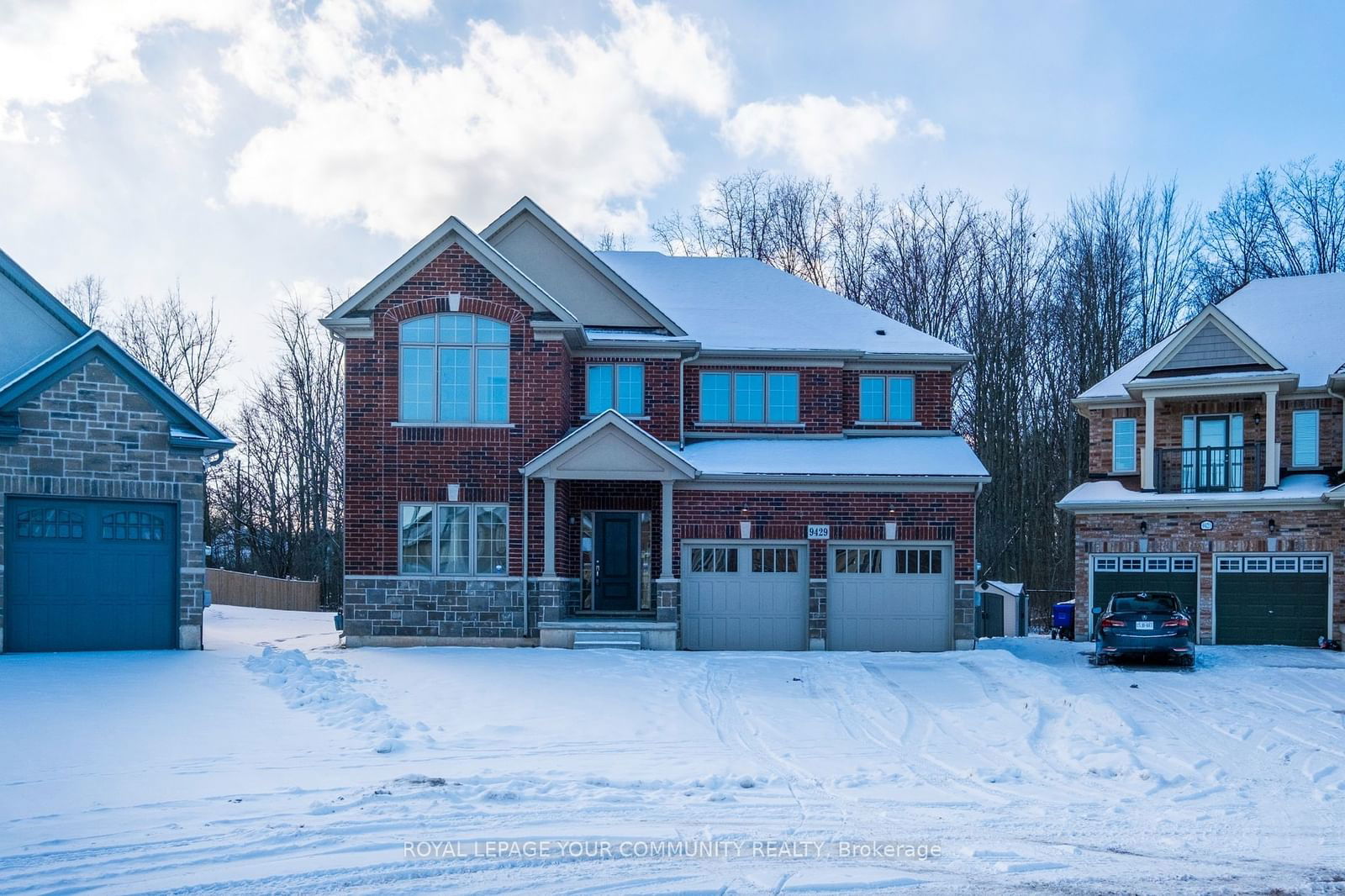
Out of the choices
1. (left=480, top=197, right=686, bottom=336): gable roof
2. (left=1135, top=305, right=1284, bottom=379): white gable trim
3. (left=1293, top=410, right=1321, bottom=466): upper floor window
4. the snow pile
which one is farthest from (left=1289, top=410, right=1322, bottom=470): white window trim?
the snow pile

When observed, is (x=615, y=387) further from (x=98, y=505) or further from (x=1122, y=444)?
(x=1122, y=444)

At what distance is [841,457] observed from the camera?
2084 centimetres

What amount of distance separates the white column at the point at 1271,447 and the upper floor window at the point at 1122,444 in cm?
287

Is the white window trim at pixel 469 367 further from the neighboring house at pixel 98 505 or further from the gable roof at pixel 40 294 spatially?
the gable roof at pixel 40 294

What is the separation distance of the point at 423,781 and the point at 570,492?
1214 cm

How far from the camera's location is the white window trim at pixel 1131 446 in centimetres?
2616

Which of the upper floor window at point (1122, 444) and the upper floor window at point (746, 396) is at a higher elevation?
the upper floor window at point (746, 396)

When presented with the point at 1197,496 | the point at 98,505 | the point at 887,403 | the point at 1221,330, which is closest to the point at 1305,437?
the point at 1197,496

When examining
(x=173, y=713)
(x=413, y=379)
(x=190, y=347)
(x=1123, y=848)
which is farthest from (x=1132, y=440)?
(x=190, y=347)

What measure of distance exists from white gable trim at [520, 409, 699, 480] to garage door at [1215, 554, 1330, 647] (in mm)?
13123

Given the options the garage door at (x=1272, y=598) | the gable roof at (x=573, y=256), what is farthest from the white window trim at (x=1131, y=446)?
the gable roof at (x=573, y=256)

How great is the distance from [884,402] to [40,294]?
51.3 feet

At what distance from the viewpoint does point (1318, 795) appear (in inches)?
372

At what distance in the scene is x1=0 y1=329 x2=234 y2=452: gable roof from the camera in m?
16.2
